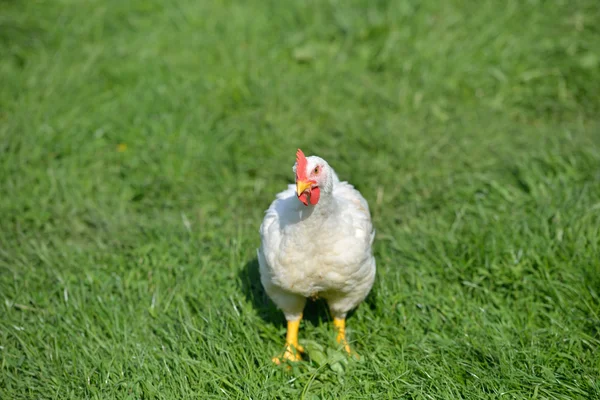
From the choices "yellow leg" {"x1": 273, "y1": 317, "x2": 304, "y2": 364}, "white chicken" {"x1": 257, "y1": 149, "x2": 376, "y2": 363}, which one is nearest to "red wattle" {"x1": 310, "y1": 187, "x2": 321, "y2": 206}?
"white chicken" {"x1": 257, "y1": 149, "x2": 376, "y2": 363}

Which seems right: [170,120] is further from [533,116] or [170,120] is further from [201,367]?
[533,116]

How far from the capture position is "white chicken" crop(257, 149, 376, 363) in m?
3.48

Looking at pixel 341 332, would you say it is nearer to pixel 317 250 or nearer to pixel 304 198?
pixel 317 250

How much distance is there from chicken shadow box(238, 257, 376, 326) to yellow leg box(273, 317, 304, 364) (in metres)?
0.15

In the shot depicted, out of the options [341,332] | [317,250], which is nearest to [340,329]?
[341,332]

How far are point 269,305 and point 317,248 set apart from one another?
0.82 meters

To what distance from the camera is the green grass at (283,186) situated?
3.67 m

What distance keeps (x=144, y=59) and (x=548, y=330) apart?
456cm

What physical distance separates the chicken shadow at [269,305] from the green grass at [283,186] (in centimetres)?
2

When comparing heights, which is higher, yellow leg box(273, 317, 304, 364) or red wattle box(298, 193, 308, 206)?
red wattle box(298, 193, 308, 206)

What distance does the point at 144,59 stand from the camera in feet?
21.2

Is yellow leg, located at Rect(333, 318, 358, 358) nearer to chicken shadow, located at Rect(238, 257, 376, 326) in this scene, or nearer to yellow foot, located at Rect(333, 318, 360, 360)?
yellow foot, located at Rect(333, 318, 360, 360)

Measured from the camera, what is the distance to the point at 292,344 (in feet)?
12.8

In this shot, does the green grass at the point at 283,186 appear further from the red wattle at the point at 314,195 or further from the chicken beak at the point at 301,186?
the chicken beak at the point at 301,186
